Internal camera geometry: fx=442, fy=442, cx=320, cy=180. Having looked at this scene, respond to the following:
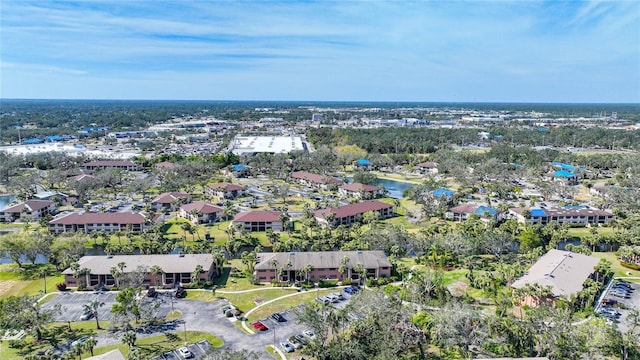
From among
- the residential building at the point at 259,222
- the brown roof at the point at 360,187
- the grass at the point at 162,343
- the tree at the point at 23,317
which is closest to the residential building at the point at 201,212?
the residential building at the point at 259,222

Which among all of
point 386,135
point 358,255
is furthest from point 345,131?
point 358,255

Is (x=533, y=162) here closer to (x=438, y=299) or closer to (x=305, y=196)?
(x=305, y=196)

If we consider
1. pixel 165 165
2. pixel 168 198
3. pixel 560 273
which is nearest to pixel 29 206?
pixel 168 198

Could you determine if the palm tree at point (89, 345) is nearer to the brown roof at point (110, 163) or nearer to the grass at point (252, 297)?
the grass at point (252, 297)

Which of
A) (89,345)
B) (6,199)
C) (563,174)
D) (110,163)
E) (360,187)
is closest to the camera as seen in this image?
(89,345)

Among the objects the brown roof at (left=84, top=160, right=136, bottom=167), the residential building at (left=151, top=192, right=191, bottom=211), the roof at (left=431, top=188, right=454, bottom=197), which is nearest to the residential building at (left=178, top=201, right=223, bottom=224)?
the residential building at (left=151, top=192, right=191, bottom=211)

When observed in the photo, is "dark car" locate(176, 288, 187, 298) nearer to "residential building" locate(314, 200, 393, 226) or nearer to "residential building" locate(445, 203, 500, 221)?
"residential building" locate(314, 200, 393, 226)

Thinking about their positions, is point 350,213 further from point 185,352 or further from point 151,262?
point 185,352
